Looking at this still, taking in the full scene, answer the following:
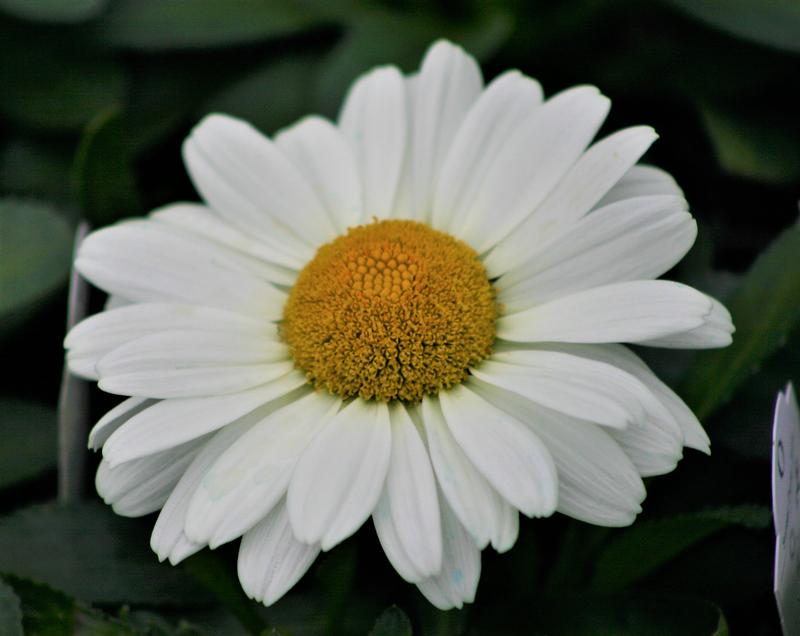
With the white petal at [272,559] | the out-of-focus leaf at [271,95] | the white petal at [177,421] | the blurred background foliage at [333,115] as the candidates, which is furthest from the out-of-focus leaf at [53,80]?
the white petal at [272,559]

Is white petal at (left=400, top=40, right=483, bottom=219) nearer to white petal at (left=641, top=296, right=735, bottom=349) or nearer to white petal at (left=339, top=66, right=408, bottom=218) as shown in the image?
white petal at (left=339, top=66, right=408, bottom=218)

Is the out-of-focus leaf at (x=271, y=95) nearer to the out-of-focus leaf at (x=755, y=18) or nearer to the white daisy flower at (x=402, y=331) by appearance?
the white daisy flower at (x=402, y=331)

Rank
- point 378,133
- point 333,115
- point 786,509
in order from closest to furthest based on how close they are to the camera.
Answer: point 786,509 < point 378,133 < point 333,115

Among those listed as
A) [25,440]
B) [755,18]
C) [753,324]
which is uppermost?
[755,18]

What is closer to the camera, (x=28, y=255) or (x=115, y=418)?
(x=115, y=418)

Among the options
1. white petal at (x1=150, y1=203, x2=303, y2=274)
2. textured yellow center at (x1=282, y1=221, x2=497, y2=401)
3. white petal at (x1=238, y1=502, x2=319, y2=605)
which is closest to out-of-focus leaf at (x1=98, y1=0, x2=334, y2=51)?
white petal at (x1=150, y1=203, x2=303, y2=274)

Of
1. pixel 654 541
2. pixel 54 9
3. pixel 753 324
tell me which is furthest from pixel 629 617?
pixel 54 9

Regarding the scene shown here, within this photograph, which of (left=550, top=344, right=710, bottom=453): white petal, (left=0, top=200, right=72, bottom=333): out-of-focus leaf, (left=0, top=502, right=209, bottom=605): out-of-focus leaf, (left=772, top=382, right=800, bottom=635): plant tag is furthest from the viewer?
(left=0, top=200, right=72, bottom=333): out-of-focus leaf

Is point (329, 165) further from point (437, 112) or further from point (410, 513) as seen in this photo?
point (410, 513)
